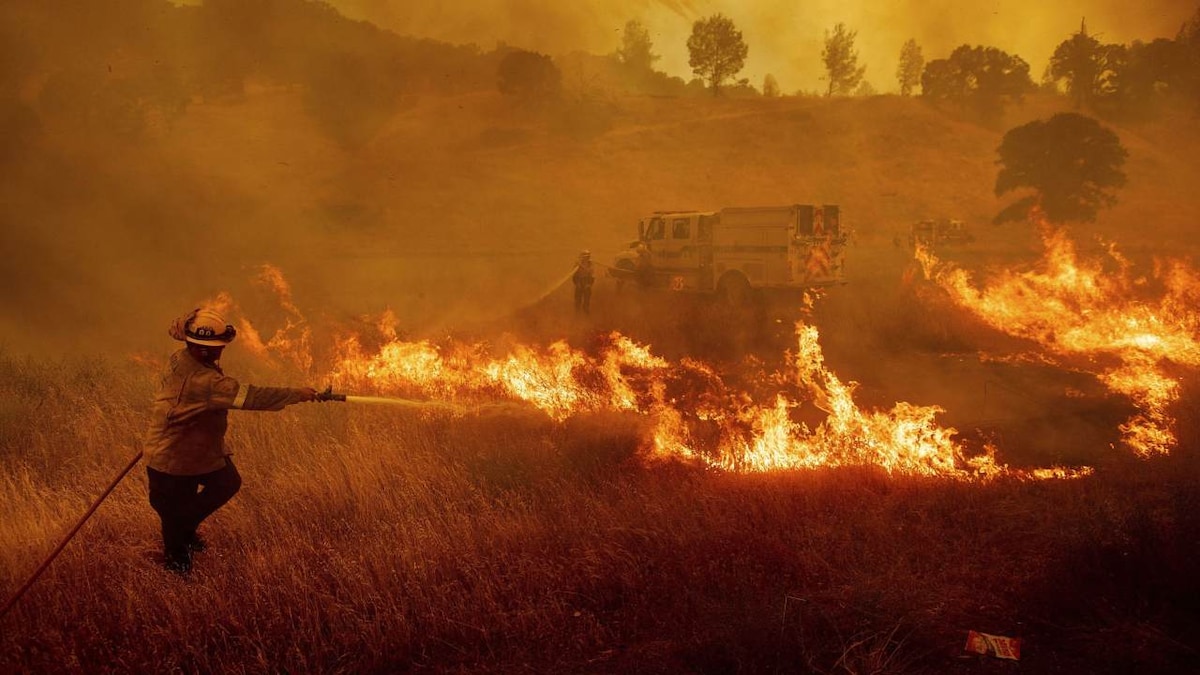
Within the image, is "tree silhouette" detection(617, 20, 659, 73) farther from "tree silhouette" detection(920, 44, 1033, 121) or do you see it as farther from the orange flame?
the orange flame

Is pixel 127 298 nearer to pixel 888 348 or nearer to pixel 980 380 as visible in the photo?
pixel 888 348

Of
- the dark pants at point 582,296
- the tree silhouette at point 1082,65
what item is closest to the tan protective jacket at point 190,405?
the dark pants at point 582,296

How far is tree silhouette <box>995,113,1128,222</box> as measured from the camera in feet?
101

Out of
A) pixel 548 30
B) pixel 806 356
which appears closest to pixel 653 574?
pixel 806 356

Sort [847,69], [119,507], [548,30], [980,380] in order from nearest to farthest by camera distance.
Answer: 1. [119,507]
2. [980,380]
3. [548,30]
4. [847,69]

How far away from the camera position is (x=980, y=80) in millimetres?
54406

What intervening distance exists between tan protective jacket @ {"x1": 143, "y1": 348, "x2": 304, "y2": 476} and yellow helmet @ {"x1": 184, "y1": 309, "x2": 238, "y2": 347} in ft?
0.55

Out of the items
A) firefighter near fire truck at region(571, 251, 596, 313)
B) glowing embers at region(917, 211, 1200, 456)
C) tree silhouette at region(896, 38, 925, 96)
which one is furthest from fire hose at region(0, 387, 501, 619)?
tree silhouette at region(896, 38, 925, 96)

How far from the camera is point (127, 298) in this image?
1714 cm

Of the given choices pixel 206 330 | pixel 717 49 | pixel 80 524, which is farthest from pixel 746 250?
pixel 717 49

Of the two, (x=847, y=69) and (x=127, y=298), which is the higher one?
(x=847, y=69)

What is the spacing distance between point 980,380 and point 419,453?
8166 millimetres

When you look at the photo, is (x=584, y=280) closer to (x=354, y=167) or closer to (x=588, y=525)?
(x=588, y=525)

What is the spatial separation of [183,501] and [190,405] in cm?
69
